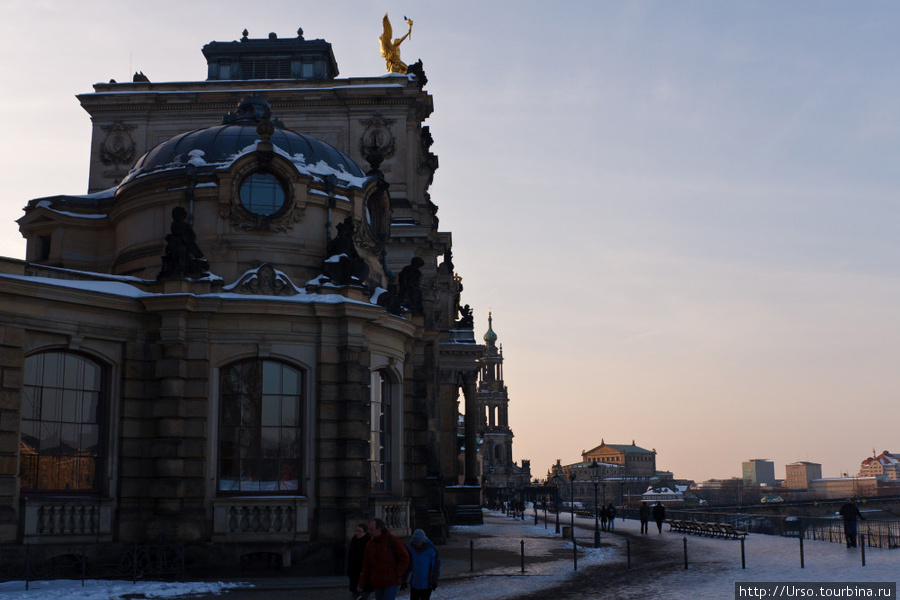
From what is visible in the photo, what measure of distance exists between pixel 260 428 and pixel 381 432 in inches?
194

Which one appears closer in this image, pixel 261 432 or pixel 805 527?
pixel 261 432

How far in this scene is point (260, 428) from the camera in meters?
28.9

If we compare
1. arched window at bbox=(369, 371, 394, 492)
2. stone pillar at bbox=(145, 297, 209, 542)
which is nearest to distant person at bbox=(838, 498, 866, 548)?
arched window at bbox=(369, 371, 394, 492)

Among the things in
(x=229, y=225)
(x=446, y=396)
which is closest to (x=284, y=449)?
(x=229, y=225)

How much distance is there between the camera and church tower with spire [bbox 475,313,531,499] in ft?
566

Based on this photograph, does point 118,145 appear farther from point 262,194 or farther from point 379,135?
point 262,194

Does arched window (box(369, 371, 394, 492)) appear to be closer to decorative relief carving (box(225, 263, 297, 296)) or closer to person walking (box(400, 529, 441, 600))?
decorative relief carving (box(225, 263, 297, 296))

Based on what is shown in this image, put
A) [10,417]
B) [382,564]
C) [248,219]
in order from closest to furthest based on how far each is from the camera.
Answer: [382,564]
[10,417]
[248,219]

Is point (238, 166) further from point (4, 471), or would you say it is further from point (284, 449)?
point (4, 471)

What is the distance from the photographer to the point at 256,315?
28953mm

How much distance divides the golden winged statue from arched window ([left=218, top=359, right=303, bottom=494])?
993 inches

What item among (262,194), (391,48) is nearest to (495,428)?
(391,48)

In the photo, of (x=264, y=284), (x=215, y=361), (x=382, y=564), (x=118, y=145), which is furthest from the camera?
(x=118, y=145)

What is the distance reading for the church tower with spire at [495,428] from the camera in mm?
172500
